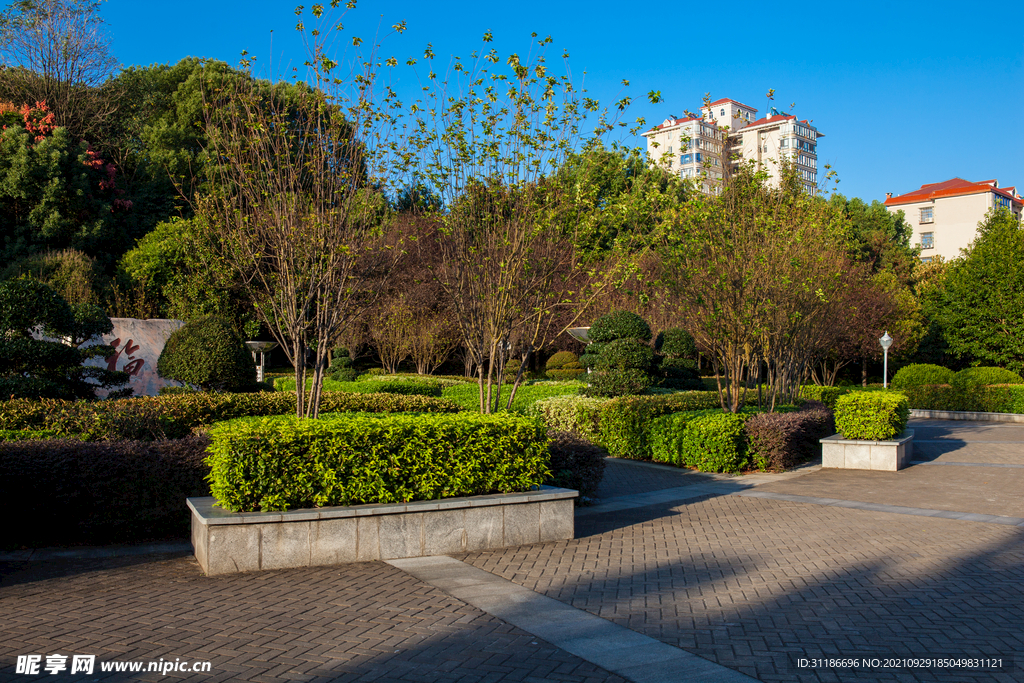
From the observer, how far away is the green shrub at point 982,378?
88.1 ft

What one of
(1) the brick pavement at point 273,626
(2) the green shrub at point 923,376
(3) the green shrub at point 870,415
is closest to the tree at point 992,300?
(2) the green shrub at point 923,376

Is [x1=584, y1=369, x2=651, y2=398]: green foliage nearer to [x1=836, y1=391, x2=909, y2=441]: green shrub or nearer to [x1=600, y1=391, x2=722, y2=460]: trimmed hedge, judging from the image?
[x1=600, y1=391, x2=722, y2=460]: trimmed hedge

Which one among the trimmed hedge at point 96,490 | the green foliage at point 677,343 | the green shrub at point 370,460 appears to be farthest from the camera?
the green foliage at point 677,343

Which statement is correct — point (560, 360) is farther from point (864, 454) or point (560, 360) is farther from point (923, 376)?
point (864, 454)

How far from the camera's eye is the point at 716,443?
39.8 ft

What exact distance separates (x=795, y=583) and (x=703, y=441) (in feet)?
21.6

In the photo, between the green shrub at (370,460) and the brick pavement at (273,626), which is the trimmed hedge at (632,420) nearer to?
the green shrub at (370,460)

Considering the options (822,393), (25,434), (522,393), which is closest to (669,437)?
(522,393)

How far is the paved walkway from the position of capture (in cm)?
411

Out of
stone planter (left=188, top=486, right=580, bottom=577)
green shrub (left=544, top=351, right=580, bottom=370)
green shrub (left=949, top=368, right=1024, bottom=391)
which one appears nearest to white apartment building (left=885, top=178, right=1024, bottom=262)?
green shrub (left=949, top=368, right=1024, bottom=391)

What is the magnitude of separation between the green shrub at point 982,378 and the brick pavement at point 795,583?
22.3m

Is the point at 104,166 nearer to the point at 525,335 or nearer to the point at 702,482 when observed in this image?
the point at 525,335

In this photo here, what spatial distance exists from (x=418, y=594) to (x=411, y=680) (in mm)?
1552

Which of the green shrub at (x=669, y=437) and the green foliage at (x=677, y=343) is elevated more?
the green foliage at (x=677, y=343)
